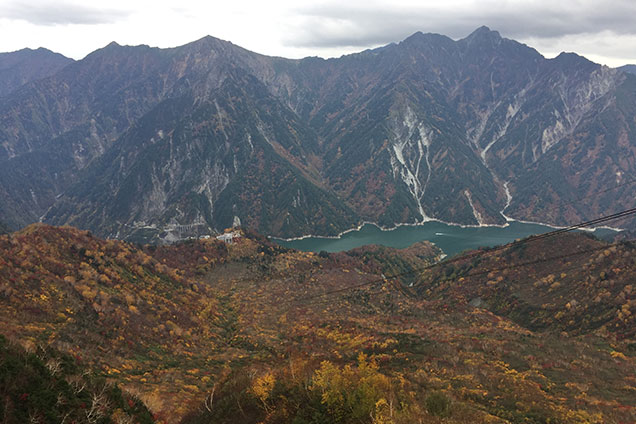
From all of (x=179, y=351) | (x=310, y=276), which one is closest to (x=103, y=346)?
(x=179, y=351)

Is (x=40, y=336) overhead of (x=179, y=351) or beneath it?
overhead

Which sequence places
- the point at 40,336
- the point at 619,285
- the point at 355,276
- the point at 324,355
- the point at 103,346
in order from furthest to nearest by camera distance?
the point at 355,276
the point at 619,285
the point at 324,355
the point at 103,346
the point at 40,336

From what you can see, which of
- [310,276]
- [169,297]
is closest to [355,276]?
[310,276]

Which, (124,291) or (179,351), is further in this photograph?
(124,291)

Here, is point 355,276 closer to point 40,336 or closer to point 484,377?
point 484,377

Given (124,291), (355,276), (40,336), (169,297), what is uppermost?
(40,336)

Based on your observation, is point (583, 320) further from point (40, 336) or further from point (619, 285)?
point (40, 336)

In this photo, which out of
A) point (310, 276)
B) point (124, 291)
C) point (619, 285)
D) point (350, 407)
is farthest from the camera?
point (310, 276)
